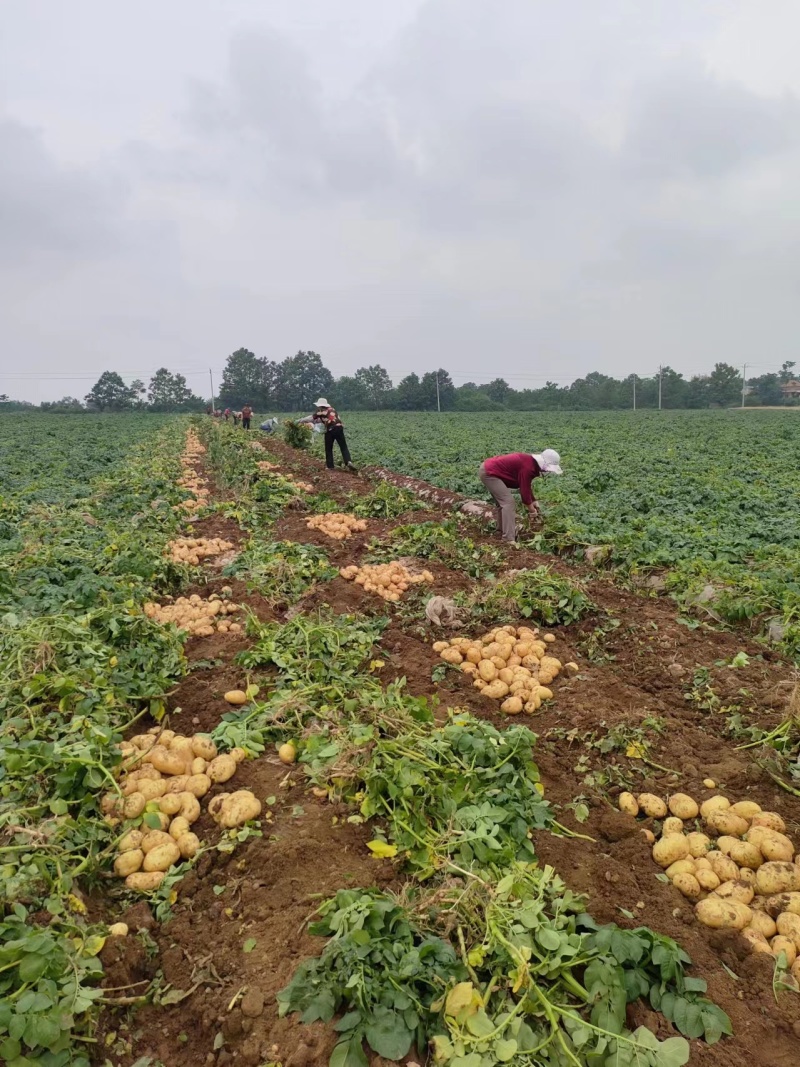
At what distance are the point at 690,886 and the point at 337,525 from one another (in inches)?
295

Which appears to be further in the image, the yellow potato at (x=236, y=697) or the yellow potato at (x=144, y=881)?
the yellow potato at (x=236, y=697)

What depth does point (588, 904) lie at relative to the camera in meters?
2.92

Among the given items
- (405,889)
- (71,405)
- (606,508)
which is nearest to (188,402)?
(71,405)

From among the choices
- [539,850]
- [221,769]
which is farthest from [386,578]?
[539,850]

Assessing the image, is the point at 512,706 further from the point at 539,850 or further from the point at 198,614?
the point at 198,614

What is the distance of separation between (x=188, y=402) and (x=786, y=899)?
101216 mm

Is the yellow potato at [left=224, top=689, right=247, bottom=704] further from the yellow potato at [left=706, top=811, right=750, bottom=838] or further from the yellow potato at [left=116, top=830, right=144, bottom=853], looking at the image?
the yellow potato at [left=706, top=811, right=750, bottom=838]

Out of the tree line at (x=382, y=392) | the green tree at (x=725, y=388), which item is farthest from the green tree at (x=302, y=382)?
the green tree at (x=725, y=388)

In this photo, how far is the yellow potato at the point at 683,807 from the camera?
3494 mm

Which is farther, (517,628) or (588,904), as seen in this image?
(517,628)

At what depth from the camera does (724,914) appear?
2818 millimetres

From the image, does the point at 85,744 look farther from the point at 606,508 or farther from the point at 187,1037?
the point at 606,508

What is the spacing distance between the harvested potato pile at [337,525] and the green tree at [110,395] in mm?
90946

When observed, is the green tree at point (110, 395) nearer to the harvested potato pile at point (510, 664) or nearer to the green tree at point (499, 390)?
the green tree at point (499, 390)
